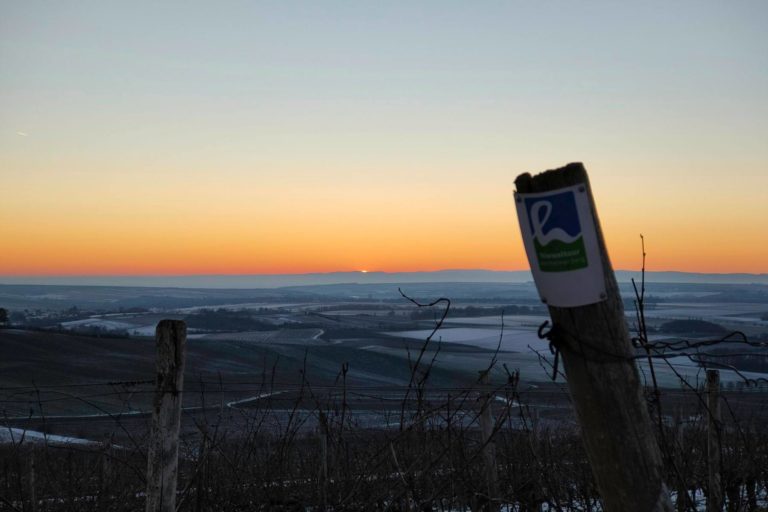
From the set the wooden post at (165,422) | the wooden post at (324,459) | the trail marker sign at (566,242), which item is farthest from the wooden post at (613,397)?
the wooden post at (324,459)

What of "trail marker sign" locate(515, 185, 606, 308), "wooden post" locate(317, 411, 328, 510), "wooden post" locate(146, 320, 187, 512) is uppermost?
"trail marker sign" locate(515, 185, 606, 308)

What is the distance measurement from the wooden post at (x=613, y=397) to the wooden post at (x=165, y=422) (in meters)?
1.90

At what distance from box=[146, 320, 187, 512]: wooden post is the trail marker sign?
72.6 inches

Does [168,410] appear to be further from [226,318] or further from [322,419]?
[226,318]

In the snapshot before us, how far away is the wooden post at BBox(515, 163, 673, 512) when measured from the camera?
2.08 m

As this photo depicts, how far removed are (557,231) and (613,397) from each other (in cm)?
50

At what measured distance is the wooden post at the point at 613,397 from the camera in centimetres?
208

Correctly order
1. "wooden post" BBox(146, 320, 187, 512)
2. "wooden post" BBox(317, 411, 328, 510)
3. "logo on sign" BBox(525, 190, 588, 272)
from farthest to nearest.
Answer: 1. "wooden post" BBox(317, 411, 328, 510)
2. "wooden post" BBox(146, 320, 187, 512)
3. "logo on sign" BBox(525, 190, 588, 272)

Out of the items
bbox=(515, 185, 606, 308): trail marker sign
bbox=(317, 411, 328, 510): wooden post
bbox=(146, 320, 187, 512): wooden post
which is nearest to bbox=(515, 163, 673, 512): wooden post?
bbox=(515, 185, 606, 308): trail marker sign

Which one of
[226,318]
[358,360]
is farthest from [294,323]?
[358,360]

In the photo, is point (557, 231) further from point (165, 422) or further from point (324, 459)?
point (324, 459)

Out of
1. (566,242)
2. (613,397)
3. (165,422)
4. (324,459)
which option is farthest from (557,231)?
(324,459)

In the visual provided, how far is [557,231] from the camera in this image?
6.75ft

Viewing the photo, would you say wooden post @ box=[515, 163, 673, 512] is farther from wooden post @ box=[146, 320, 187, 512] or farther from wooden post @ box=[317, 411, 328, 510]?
wooden post @ box=[317, 411, 328, 510]
